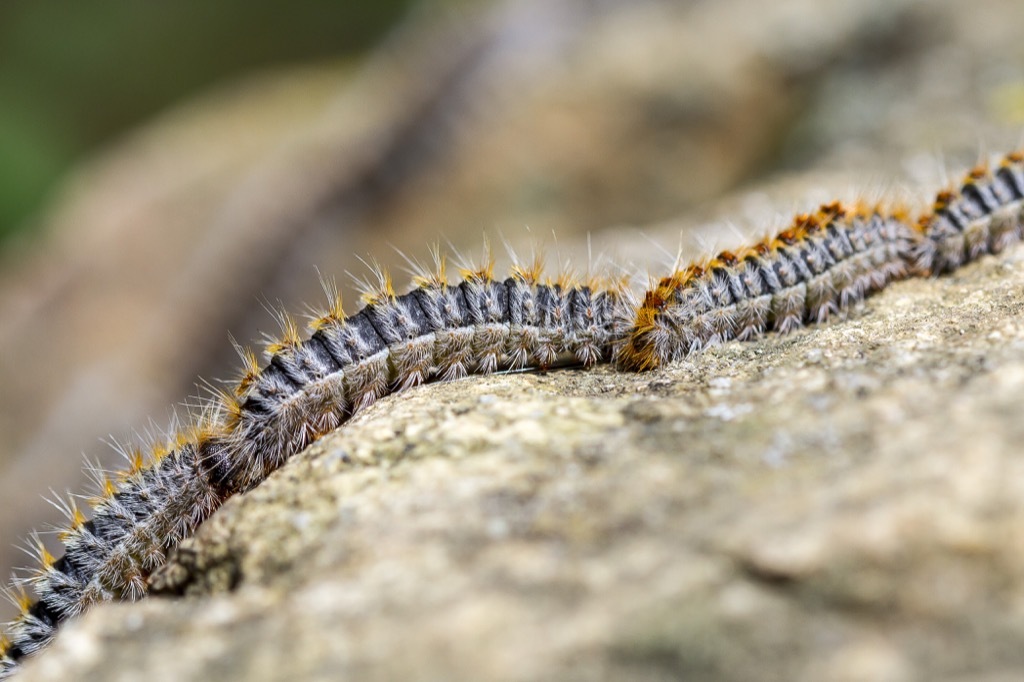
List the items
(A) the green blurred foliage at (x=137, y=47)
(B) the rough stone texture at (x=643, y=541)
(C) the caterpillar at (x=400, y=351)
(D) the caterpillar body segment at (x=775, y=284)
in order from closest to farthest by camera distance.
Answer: (B) the rough stone texture at (x=643, y=541)
(C) the caterpillar at (x=400, y=351)
(D) the caterpillar body segment at (x=775, y=284)
(A) the green blurred foliage at (x=137, y=47)

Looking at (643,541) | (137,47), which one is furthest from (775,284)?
(137,47)

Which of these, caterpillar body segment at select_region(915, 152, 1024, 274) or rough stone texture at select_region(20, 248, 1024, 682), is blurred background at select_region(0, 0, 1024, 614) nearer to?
caterpillar body segment at select_region(915, 152, 1024, 274)

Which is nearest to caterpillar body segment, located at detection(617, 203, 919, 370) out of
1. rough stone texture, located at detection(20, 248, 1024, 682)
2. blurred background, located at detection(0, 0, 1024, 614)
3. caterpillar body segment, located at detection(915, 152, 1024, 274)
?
caterpillar body segment, located at detection(915, 152, 1024, 274)

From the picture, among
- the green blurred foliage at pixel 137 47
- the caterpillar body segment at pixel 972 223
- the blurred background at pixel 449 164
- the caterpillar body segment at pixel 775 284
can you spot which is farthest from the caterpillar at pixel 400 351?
the green blurred foliage at pixel 137 47

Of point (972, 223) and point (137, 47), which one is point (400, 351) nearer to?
point (972, 223)

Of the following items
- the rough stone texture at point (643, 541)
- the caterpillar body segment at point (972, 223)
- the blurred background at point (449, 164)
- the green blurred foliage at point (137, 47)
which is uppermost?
the green blurred foliage at point (137, 47)

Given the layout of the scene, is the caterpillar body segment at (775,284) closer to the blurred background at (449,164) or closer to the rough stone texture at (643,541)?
the rough stone texture at (643,541)
